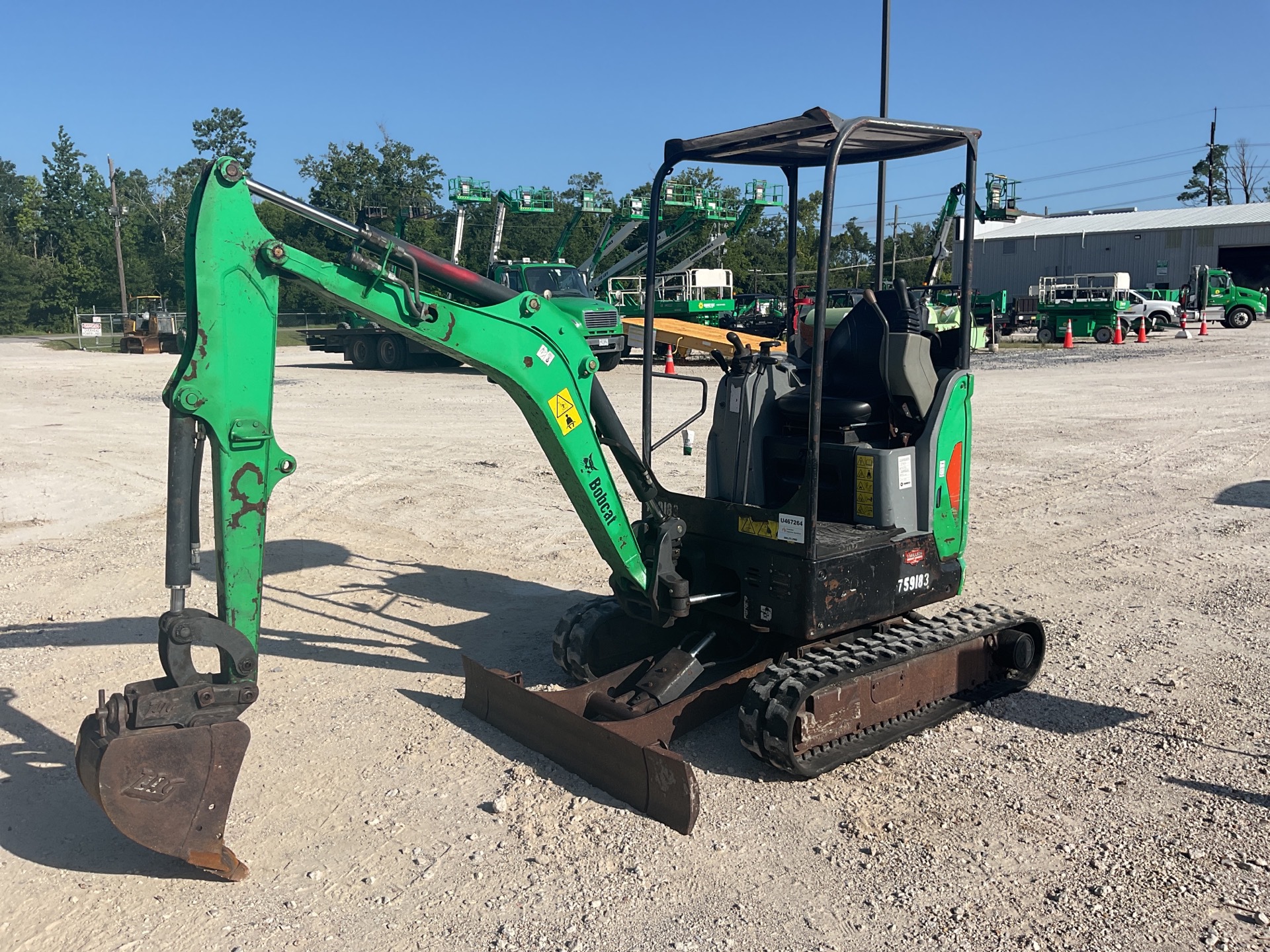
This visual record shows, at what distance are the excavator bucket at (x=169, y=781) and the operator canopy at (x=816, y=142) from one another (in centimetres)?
369

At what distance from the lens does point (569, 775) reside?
16.8 feet

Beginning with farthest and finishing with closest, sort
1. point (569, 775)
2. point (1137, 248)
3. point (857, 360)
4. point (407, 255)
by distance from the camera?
point (1137, 248)
point (857, 360)
point (569, 775)
point (407, 255)

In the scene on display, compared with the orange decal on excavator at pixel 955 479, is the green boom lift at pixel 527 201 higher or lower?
higher

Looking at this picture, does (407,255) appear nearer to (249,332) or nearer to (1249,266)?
(249,332)

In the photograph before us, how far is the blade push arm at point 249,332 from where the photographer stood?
417cm

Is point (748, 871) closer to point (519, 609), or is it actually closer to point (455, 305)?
point (455, 305)

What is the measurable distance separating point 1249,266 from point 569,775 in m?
67.5

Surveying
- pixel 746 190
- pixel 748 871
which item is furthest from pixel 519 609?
pixel 746 190

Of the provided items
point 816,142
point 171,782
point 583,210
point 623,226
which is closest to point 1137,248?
point 623,226

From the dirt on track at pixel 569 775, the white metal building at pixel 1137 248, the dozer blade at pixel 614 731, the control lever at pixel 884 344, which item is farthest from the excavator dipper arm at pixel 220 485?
the white metal building at pixel 1137 248

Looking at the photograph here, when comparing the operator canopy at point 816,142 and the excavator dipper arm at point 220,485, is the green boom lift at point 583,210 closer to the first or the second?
the operator canopy at point 816,142

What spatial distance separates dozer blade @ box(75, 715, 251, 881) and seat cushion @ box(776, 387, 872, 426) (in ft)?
10.3

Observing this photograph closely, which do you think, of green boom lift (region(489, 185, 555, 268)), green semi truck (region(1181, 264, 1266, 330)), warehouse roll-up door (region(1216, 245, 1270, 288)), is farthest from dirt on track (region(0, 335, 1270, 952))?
warehouse roll-up door (region(1216, 245, 1270, 288))

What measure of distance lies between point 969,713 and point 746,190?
34.1 metres
